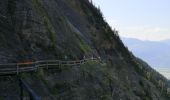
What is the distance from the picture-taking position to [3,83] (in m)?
34.5

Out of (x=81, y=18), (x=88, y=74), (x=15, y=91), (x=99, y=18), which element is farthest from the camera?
(x=99, y=18)

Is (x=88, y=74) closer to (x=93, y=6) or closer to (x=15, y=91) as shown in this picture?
Result: (x=15, y=91)

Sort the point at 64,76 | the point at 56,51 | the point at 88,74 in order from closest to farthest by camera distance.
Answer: the point at 64,76
the point at 56,51
the point at 88,74

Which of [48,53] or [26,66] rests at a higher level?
[48,53]

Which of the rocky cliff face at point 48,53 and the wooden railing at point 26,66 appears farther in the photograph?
the rocky cliff face at point 48,53

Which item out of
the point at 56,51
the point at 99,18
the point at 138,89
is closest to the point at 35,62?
the point at 56,51

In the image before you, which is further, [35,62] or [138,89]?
[138,89]

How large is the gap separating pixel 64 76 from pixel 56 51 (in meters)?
5.06

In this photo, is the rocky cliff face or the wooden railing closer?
the wooden railing

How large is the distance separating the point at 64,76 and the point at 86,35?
3943 centimetres

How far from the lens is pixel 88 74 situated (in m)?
53.0

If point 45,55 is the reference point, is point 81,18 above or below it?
above

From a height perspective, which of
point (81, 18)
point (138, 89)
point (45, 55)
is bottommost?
point (138, 89)

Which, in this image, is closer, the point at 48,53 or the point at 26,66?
the point at 26,66
